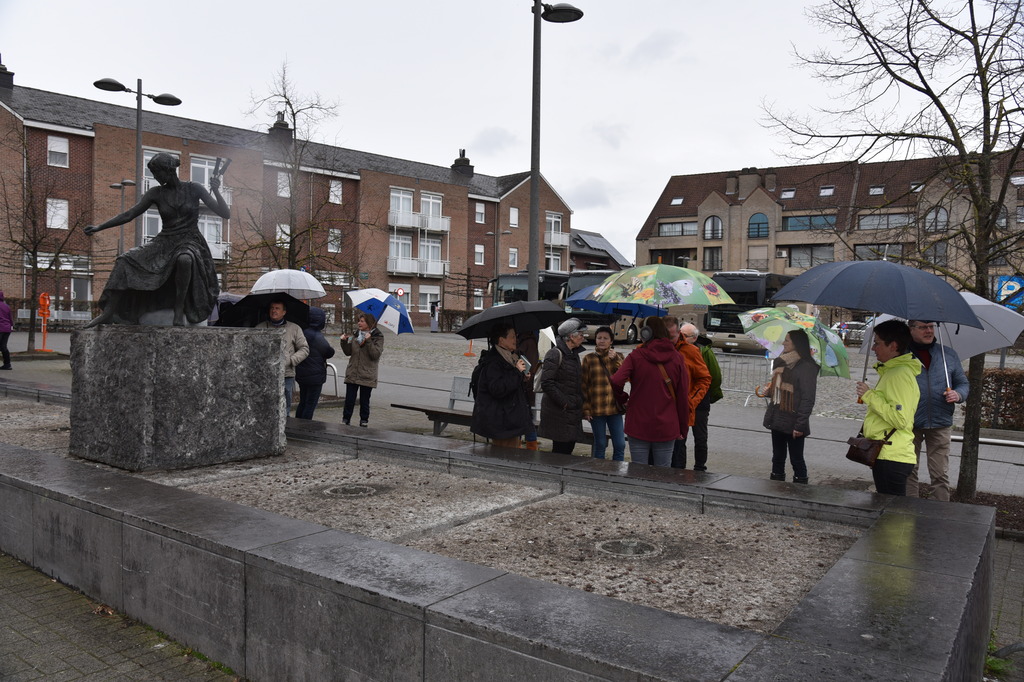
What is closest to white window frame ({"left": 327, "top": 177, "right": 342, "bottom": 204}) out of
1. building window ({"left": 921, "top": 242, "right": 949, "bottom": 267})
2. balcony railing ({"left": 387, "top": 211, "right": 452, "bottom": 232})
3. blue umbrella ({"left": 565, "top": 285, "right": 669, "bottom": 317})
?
blue umbrella ({"left": 565, "top": 285, "right": 669, "bottom": 317})

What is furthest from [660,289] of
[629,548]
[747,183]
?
[747,183]

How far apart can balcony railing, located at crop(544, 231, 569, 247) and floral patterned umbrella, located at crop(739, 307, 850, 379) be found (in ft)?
188

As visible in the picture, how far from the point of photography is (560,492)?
5.78m

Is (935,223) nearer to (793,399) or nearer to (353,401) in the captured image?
(793,399)

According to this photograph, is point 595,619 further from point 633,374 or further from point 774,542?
point 633,374

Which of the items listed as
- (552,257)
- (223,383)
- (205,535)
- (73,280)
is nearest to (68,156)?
(73,280)

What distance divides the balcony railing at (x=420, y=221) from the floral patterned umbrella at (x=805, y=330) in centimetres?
4894

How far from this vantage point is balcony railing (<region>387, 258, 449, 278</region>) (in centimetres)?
5762

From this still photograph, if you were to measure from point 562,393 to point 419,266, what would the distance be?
51874 millimetres

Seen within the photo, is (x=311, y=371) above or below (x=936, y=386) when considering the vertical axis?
below

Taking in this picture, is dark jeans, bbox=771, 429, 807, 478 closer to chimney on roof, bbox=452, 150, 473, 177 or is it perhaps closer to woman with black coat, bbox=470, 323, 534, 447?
woman with black coat, bbox=470, 323, 534, 447

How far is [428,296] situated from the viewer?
6028 cm

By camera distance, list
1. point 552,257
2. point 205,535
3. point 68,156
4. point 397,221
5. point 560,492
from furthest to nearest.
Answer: point 552,257 < point 397,221 < point 68,156 < point 560,492 < point 205,535

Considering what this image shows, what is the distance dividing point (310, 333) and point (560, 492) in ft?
17.9
